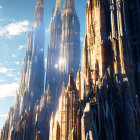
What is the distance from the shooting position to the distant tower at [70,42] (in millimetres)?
73500

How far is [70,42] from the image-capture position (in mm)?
78188

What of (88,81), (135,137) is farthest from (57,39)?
(135,137)

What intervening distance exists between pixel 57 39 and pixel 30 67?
15145 millimetres

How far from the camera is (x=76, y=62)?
245 ft

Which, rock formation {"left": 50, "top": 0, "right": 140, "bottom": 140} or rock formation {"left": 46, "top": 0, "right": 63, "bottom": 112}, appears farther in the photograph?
rock formation {"left": 46, "top": 0, "right": 63, "bottom": 112}

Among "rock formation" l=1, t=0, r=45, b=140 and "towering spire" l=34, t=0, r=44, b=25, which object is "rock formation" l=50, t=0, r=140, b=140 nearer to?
"rock formation" l=1, t=0, r=45, b=140

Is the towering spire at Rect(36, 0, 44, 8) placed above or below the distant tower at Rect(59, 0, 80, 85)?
above

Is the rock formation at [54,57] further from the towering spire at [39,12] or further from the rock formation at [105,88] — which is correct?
the rock formation at [105,88]

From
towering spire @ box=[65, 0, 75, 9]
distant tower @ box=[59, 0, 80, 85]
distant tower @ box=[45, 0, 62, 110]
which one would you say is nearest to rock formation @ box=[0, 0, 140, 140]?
distant tower @ box=[45, 0, 62, 110]

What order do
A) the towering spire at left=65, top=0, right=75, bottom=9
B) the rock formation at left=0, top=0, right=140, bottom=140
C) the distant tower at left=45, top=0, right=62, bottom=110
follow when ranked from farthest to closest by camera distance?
the towering spire at left=65, top=0, right=75, bottom=9, the distant tower at left=45, top=0, right=62, bottom=110, the rock formation at left=0, top=0, right=140, bottom=140

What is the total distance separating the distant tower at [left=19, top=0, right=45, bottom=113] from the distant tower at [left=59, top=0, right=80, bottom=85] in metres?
10.4

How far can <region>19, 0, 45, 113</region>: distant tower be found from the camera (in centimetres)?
7281

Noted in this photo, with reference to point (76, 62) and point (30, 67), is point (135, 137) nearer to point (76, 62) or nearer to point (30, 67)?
point (76, 62)

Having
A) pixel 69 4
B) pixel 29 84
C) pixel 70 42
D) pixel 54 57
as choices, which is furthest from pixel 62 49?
pixel 69 4
